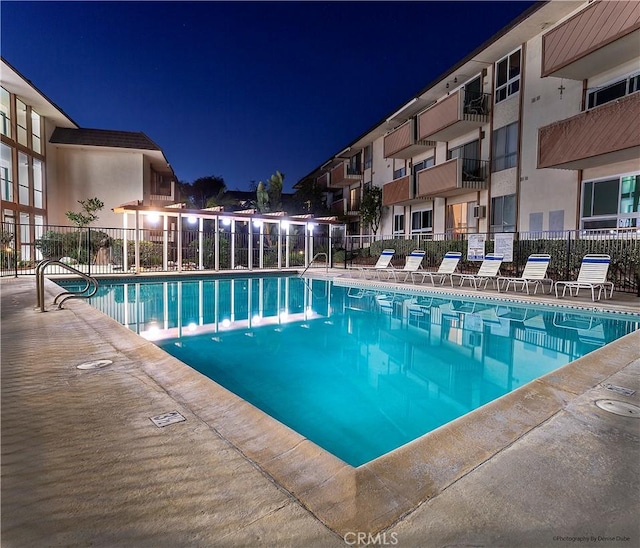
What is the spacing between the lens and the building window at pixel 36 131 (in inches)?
820

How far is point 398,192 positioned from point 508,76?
22.5ft

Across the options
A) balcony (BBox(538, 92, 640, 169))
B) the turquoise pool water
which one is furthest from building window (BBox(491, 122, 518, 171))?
the turquoise pool water

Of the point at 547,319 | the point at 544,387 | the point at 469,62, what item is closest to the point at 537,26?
the point at 469,62

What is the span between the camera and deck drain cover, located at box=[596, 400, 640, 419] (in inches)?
109

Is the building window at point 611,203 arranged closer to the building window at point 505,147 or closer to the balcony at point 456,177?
the building window at point 505,147

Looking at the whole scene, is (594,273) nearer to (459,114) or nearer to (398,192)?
(459,114)

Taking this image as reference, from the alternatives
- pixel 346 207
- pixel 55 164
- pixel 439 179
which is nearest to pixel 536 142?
pixel 439 179

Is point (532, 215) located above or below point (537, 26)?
below

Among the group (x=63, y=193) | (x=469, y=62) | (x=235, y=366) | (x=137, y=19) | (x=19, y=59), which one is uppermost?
(x=19, y=59)

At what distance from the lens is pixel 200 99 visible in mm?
49000

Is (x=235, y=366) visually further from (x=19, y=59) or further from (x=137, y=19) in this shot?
(x=19, y=59)

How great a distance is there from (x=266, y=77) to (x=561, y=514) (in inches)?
1785

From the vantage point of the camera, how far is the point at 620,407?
2.89 meters

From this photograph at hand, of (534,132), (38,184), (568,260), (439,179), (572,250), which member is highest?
(534,132)
